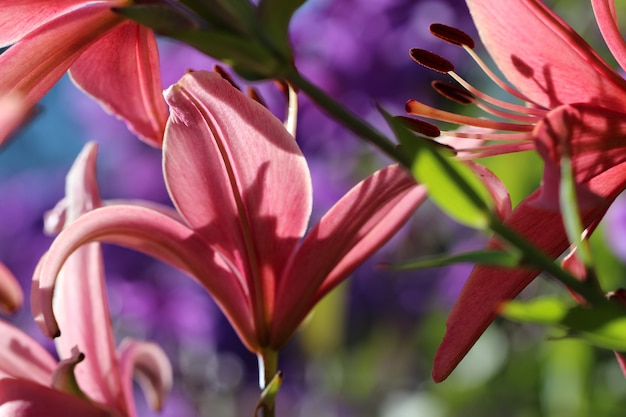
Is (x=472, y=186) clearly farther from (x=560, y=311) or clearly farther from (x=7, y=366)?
(x=7, y=366)

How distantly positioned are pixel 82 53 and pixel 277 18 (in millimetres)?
138

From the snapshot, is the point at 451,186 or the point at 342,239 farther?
the point at 342,239

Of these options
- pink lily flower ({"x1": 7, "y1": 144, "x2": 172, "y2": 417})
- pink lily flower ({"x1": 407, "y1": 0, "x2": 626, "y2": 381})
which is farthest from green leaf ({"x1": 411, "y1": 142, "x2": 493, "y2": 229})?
pink lily flower ({"x1": 7, "y1": 144, "x2": 172, "y2": 417})

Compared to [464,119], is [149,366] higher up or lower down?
→ lower down

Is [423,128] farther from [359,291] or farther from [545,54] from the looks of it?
[359,291]

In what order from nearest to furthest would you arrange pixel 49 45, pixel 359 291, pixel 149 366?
1. pixel 49 45
2. pixel 149 366
3. pixel 359 291

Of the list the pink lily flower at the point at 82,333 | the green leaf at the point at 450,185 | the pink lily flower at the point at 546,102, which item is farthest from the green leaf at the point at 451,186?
the pink lily flower at the point at 82,333

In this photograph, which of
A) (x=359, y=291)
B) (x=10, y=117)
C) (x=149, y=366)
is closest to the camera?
(x=10, y=117)

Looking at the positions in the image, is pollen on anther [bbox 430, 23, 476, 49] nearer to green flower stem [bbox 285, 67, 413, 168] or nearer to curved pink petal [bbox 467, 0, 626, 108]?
curved pink petal [bbox 467, 0, 626, 108]

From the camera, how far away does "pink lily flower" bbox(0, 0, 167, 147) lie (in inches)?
11.9

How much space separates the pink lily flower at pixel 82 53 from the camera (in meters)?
0.30

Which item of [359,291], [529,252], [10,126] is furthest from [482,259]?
[359,291]

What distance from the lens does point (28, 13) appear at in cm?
32

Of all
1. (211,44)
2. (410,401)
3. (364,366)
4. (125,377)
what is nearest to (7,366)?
(125,377)
